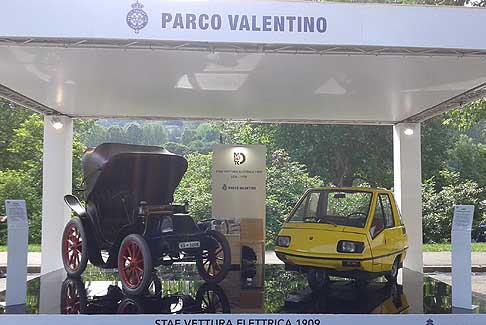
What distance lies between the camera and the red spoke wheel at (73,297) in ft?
19.1

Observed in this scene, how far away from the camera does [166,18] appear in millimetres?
5059

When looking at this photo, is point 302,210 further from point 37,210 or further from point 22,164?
point 22,164

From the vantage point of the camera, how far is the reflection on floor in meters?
5.91

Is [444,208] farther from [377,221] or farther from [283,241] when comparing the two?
[283,241]

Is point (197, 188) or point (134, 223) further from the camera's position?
point (197, 188)

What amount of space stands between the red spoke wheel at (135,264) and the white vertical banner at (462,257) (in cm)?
340

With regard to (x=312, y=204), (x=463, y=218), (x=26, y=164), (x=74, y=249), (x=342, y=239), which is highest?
(x=26, y=164)

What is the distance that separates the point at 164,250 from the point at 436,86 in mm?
4235

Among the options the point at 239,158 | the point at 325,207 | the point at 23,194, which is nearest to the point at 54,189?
the point at 239,158

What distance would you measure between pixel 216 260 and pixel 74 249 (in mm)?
2100

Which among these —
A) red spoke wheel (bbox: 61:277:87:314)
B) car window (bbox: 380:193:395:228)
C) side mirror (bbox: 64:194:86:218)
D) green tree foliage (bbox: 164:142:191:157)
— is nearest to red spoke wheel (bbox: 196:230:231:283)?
red spoke wheel (bbox: 61:277:87:314)

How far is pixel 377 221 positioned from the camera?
24.0 ft

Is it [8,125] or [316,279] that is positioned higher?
[8,125]

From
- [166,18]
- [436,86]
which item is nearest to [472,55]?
[436,86]
